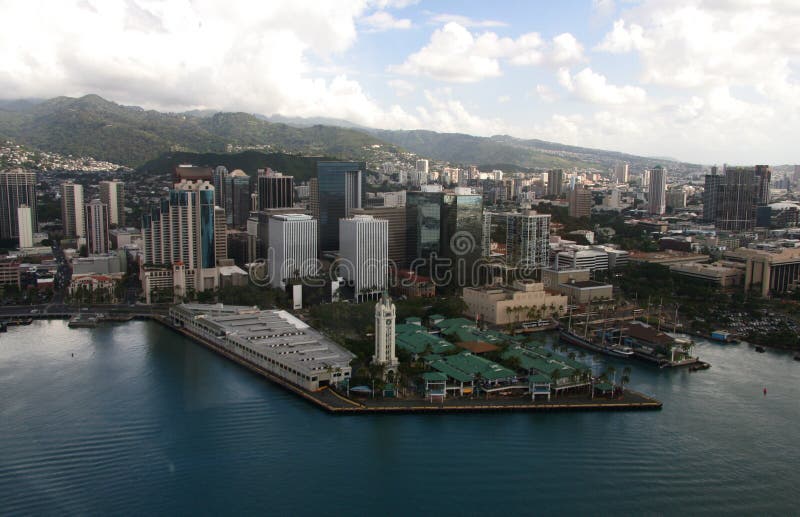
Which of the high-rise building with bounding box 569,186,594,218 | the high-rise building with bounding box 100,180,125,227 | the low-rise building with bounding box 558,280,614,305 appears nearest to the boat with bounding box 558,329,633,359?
the low-rise building with bounding box 558,280,614,305

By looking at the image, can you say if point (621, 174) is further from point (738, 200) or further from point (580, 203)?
point (580, 203)

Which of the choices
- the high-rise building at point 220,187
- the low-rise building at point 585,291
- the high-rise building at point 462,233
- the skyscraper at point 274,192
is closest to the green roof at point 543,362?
the low-rise building at point 585,291

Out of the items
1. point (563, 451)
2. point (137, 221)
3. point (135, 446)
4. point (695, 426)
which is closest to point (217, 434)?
point (135, 446)

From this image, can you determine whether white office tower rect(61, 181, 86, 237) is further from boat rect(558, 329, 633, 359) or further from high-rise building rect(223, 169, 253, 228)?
boat rect(558, 329, 633, 359)

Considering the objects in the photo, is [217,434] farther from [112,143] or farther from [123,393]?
[112,143]

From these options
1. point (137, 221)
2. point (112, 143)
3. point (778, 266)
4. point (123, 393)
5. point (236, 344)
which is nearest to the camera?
point (123, 393)

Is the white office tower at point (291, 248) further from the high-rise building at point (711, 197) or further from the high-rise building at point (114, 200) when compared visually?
the high-rise building at point (711, 197)

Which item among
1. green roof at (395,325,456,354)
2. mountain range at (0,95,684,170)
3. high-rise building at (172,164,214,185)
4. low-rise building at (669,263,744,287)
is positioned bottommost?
green roof at (395,325,456,354)
